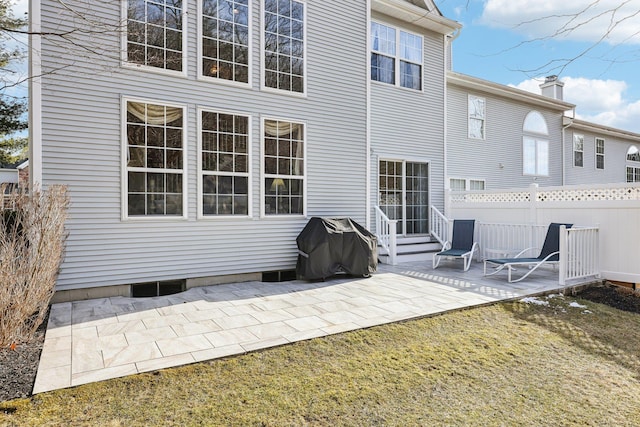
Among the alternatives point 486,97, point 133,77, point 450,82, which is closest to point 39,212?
point 133,77

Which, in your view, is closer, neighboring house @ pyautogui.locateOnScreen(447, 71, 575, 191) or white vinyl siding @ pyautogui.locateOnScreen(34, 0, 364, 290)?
white vinyl siding @ pyautogui.locateOnScreen(34, 0, 364, 290)

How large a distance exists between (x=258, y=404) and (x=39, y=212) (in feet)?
9.65

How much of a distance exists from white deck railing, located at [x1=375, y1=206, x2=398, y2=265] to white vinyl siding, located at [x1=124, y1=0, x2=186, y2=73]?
4.91 metres

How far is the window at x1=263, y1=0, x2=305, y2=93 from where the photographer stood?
270 inches

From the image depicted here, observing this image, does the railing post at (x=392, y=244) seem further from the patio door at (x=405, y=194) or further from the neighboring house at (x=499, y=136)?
the neighboring house at (x=499, y=136)

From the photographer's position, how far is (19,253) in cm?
332

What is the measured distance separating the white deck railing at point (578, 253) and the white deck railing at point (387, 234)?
9.97 ft

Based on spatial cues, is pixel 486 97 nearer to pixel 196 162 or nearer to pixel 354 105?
pixel 354 105

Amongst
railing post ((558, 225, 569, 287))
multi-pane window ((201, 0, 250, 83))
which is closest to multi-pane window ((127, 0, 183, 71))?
multi-pane window ((201, 0, 250, 83))

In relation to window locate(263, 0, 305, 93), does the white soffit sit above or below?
above

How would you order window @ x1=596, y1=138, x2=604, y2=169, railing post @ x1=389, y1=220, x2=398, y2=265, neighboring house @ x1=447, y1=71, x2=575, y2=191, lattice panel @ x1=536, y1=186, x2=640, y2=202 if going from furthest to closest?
window @ x1=596, y1=138, x2=604, y2=169 → neighboring house @ x1=447, y1=71, x2=575, y2=191 → railing post @ x1=389, y1=220, x2=398, y2=265 → lattice panel @ x1=536, y1=186, x2=640, y2=202

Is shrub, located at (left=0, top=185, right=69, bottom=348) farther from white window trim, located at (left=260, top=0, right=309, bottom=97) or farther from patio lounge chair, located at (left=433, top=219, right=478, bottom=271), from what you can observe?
patio lounge chair, located at (left=433, top=219, right=478, bottom=271)

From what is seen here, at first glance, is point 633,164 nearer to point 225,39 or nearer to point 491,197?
point 491,197

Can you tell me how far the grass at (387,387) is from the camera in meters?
2.53
